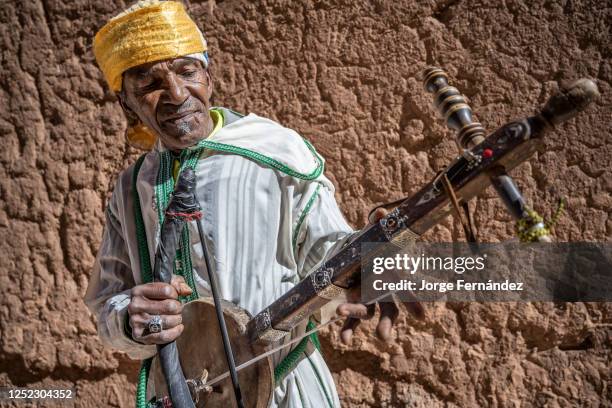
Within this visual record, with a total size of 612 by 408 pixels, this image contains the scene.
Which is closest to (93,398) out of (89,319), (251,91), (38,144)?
(89,319)

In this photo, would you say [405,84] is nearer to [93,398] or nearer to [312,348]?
[312,348]

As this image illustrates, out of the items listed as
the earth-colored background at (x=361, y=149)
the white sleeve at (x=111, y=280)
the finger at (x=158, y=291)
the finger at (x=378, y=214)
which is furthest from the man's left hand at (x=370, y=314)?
the earth-colored background at (x=361, y=149)

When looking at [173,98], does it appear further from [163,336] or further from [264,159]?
[163,336]

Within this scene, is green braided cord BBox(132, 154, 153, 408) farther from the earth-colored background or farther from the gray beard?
the earth-colored background

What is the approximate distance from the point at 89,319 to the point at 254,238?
1343mm

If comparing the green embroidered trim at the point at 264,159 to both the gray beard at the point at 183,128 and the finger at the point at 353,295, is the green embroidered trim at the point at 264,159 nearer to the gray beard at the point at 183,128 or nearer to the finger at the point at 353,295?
the gray beard at the point at 183,128

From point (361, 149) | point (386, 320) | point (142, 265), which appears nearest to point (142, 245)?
point (142, 265)

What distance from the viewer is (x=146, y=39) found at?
1.93 meters

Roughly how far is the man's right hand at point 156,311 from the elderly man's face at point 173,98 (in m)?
0.38

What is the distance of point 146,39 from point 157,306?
2.02 feet

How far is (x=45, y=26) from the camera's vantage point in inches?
123

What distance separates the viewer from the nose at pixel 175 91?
75.4 inches

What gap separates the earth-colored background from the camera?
8.36ft

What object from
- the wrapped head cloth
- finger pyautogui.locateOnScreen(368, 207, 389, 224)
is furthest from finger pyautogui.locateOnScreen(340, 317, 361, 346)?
the wrapped head cloth
